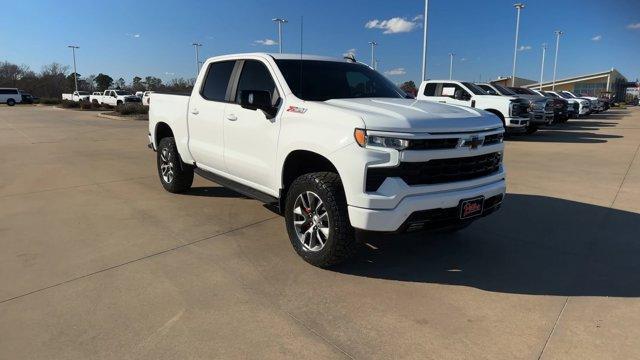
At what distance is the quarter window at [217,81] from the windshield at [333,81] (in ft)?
3.05

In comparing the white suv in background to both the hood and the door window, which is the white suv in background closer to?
the door window

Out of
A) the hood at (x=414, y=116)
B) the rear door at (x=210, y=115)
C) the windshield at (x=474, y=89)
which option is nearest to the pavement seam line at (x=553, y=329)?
the hood at (x=414, y=116)

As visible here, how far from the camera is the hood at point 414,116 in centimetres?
354

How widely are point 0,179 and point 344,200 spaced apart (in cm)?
713

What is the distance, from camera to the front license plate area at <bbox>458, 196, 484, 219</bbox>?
148 inches

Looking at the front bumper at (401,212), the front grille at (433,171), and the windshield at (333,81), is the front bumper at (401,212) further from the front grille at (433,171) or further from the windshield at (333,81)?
the windshield at (333,81)

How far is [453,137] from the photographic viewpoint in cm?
371

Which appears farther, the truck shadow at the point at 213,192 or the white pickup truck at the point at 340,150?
the truck shadow at the point at 213,192

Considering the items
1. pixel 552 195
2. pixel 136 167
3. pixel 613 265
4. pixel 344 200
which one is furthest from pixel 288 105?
pixel 136 167

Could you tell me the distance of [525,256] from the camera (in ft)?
14.8

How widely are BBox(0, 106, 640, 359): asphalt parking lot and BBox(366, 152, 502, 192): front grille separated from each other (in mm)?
559

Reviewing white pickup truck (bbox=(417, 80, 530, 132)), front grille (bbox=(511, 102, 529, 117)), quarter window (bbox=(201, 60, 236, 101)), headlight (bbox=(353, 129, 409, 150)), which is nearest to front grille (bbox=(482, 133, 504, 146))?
headlight (bbox=(353, 129, 409, 150))

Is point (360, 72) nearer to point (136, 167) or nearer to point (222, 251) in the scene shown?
point (222, 251)

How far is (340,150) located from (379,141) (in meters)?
0.33
